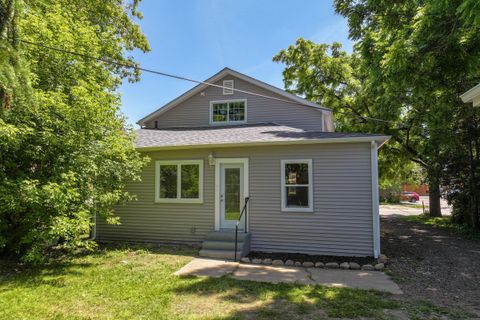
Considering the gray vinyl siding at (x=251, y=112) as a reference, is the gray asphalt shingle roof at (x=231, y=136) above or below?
below

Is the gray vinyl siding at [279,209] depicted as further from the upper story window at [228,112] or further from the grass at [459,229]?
the grass at [459,229]

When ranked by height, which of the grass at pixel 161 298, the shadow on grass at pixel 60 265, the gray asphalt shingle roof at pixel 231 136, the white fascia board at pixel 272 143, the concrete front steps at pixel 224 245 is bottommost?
the grass at pixel 161 298

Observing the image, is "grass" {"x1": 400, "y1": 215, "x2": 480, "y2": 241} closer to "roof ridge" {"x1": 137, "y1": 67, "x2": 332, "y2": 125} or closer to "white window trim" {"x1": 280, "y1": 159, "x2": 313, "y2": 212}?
"white window trim" {"x1": 280, "y1": 159, "x2": 313, "y2": 212}

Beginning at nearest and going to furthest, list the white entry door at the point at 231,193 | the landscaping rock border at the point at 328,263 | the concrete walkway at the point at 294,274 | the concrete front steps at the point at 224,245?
the concrete walkway at the point at 294,274 → the landscaping rock border at the point at 328,263 → the concrete front steps at the point at 224,245 → the white entry door at the point at 231,193

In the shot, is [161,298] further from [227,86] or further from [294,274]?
[227,86]

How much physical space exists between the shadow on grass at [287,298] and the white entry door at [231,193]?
3152 millimetres

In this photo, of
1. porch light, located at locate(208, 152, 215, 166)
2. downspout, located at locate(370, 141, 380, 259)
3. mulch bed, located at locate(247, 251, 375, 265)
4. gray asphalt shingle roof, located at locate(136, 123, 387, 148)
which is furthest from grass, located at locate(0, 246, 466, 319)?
gray asphalt shingle roof, located at locate(136, 123, 387, 148)

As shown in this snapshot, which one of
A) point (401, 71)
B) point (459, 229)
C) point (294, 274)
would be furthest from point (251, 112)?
point (459, 229)

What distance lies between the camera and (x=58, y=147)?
676 centimetres

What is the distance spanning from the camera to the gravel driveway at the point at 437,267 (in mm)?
5418

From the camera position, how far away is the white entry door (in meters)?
9.28

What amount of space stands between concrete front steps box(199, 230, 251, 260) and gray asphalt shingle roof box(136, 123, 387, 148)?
259cm

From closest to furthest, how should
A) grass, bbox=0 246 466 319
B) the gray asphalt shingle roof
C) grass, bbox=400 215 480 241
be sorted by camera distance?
1. grass, bbox=0 246 466 319
2. the gray asphalt shingle roof
3. grass, bbox=400 215 480 241

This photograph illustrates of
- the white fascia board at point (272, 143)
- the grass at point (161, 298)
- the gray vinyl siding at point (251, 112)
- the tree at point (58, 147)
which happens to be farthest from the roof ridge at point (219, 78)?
the grass at point (161, 298)
